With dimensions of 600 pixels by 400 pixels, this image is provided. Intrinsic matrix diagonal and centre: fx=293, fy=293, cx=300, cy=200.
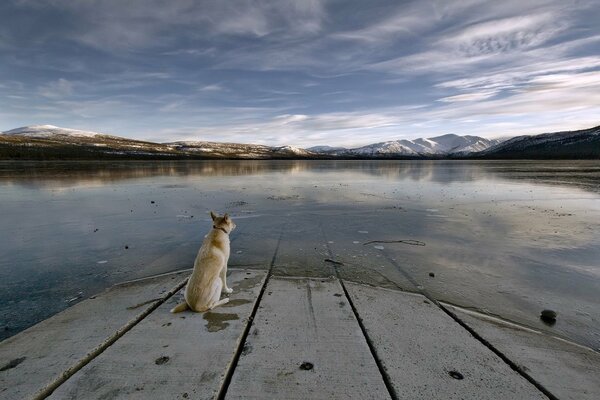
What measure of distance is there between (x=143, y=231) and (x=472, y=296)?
1005 cm

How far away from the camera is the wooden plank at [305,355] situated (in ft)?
9.82

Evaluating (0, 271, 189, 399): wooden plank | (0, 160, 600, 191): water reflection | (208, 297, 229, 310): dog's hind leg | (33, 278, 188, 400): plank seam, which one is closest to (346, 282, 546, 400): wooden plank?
(208, 297, 229, 310): dog's hind leg

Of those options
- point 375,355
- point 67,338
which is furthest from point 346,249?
point 67,338

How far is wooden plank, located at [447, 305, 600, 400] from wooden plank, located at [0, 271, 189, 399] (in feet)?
16.9

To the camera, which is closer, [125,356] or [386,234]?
[125,356]

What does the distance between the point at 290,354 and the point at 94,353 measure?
2384mm

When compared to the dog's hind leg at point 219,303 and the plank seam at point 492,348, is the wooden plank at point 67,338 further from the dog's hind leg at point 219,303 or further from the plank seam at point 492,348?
the plank seam at point 492,348

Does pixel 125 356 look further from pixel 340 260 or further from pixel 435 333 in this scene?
pixel 340 260

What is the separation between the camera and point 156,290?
554 centimetres

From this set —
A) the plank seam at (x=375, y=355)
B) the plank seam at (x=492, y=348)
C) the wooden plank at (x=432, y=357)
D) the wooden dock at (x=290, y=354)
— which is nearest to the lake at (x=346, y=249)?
the plank seam at (x=492, y=348)

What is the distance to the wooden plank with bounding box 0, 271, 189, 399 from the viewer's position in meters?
3.12

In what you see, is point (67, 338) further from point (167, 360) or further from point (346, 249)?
point (346, 249)

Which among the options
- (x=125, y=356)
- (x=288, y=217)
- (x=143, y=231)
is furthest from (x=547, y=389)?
(x=143, y=231)

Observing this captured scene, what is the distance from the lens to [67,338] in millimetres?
3914
